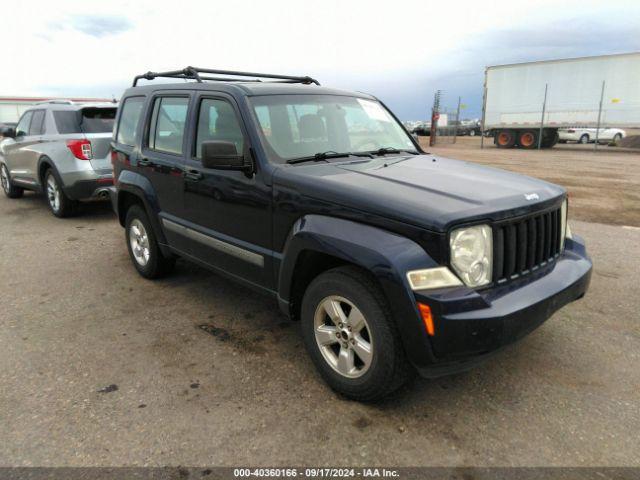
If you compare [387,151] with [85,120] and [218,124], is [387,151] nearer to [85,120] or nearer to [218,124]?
[218,124]

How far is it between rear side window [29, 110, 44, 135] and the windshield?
6127 mm

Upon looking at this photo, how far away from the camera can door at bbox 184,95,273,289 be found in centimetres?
333

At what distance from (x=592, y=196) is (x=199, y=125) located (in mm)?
8778

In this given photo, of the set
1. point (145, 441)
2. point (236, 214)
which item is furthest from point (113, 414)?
point (236, 214)

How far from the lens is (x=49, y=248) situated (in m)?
6.23

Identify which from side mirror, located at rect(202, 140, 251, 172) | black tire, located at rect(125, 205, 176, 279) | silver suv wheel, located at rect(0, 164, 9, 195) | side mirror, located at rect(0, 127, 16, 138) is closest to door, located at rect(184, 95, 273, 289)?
side mirror, located at rect(202, 140, 251, 172)

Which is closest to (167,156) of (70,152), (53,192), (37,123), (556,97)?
(70,152)

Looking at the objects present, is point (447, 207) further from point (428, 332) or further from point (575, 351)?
point (575, 351)

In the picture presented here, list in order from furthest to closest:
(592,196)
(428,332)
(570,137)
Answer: (570,137)
(592,196)
(428,332)

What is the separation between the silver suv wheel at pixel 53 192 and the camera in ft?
25.4

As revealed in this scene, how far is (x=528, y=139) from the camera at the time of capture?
83.6 ft

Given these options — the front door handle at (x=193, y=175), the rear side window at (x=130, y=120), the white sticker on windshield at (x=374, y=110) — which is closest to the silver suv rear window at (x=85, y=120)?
the rear side window at (x=130, y=120)

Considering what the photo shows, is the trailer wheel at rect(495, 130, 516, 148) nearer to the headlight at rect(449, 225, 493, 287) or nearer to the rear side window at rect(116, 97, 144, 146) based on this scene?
the rear side window at rect(116, 97, 144, 146)

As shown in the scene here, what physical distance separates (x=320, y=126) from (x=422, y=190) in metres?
1.23
